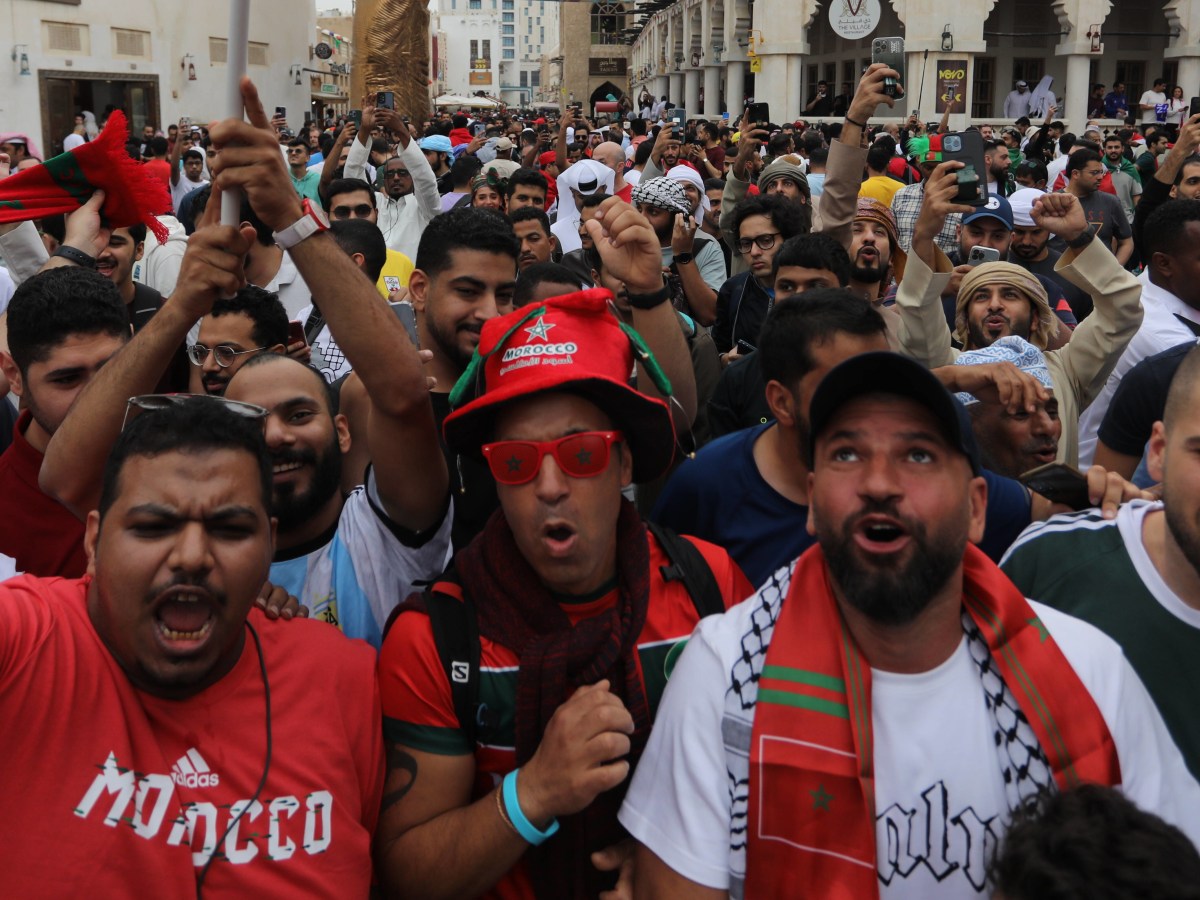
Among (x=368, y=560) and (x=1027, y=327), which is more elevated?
(x=1027, y=327)

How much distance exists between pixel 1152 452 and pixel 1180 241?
2.74m

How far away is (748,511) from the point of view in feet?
10.2

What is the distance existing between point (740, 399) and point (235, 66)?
7.77ft

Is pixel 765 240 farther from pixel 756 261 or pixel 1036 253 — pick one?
pixel 1036 253

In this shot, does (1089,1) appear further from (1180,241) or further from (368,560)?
(368,560)

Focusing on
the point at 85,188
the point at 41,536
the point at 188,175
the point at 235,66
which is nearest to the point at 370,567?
the point at 41,536

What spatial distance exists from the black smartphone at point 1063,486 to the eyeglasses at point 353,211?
19.1 ft

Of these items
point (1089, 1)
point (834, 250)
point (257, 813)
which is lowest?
point (257, 813)

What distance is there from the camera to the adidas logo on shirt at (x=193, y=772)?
2.06 meters

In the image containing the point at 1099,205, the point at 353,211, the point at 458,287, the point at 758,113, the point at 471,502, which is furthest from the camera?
the point at 758,113

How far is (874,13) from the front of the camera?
2064cm

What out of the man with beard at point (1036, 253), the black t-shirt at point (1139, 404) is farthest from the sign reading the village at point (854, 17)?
the black t-shirt at point (1139, 404)

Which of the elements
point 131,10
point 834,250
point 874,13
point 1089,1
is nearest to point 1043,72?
point 1089,1

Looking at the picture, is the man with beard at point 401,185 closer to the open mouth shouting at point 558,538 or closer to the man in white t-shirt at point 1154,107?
the open mouth shouting at point 558,538
